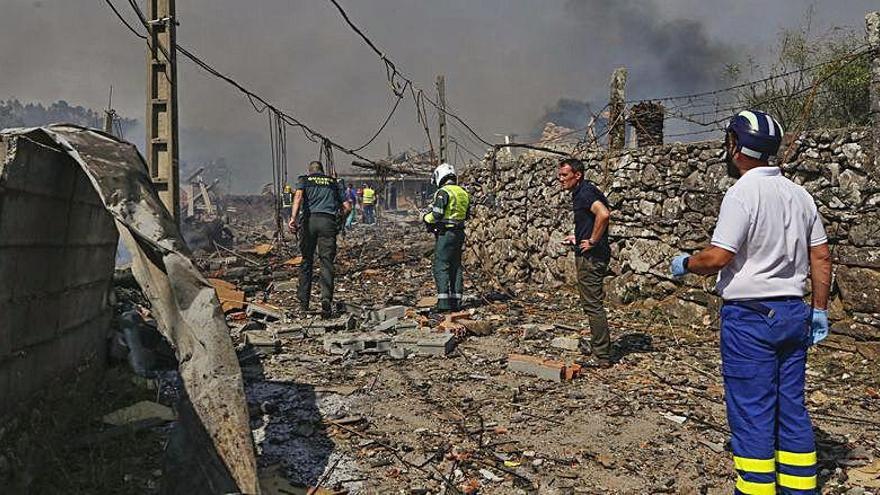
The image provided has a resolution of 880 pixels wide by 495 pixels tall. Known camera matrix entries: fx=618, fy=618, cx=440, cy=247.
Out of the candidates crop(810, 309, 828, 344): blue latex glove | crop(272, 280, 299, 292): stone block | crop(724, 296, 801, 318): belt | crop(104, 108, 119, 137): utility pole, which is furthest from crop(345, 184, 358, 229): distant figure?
crop(724, 296, 801, 318): belt

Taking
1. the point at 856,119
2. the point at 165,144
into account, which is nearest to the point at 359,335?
the point at 165,144

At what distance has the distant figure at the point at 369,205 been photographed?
89.0ft

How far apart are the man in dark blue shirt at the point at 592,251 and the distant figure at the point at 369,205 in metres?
21.4

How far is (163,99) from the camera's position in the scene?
6.71 m

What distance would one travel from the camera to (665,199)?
8.63 metres

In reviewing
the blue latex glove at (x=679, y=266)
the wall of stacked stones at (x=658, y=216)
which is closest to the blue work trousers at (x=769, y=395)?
the blue latex glove at (x=679, y=266)

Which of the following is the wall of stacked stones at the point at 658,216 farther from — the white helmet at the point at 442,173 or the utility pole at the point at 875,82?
the white helmet at the point at 442,173

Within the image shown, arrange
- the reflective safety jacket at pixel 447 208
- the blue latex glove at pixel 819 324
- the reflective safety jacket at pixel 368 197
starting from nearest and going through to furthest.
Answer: the blue latex glove at pixel 819 324, the reflective safety jacket at pixel 447 208, the reflective safety jacket at pixel 368 197

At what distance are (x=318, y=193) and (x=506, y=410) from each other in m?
4.74

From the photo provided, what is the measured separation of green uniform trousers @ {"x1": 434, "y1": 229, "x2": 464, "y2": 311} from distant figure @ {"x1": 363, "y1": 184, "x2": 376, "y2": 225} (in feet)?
61.8

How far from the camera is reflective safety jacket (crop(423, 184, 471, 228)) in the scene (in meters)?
8.32

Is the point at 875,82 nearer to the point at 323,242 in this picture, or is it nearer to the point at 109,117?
the point at 323,242

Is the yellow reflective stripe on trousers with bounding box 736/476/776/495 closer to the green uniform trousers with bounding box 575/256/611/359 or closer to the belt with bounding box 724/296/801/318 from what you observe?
the belt with bounding box 724/296/801/318

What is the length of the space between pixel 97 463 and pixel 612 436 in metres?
3.39
